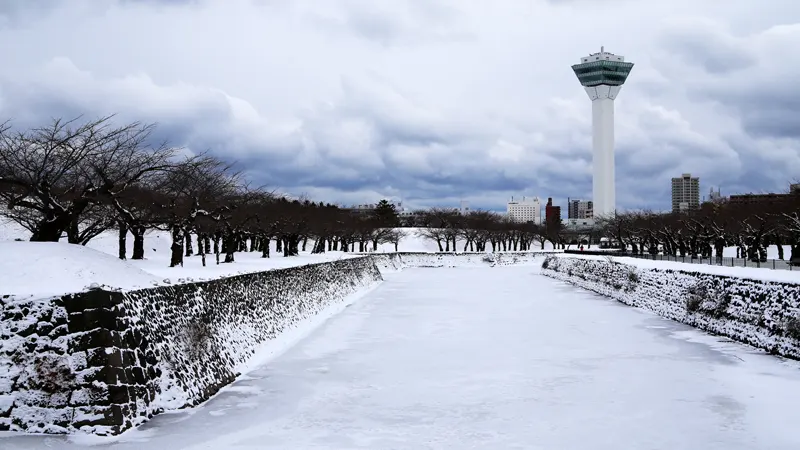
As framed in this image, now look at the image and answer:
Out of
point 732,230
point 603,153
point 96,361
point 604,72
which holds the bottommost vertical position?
point 96,361

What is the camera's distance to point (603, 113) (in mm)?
142250

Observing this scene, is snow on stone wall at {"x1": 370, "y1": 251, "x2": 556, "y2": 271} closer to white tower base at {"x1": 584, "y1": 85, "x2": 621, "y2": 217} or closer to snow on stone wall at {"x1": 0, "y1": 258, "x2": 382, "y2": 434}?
snow on stone wall at {"x1": 0, "y1": 258, "x2": 382, "y2": 434}

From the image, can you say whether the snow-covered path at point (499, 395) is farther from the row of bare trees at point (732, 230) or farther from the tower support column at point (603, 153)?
the tower support column at point (603, 153)

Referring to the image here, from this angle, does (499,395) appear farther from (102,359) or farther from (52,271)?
(52,271)

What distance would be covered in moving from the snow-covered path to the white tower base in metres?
127

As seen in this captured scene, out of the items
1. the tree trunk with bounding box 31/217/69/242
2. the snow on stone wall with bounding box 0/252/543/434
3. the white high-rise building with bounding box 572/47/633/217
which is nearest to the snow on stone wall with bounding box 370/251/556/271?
the tree trunk with bounding box 31/217/69/242

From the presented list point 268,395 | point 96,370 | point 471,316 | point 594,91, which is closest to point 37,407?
point 96,370

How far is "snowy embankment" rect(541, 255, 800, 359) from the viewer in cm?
1570

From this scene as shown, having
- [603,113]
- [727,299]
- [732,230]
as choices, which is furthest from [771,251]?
[603,113]

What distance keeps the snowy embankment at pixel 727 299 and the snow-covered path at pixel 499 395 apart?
26.5 inches

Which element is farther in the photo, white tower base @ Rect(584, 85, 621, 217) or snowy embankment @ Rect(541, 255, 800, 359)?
white tower base @ Rect(584, 85, 621, 217)

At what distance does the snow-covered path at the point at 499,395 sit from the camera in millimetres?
9336

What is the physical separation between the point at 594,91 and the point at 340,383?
462 feet

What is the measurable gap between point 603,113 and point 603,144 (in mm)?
6445
